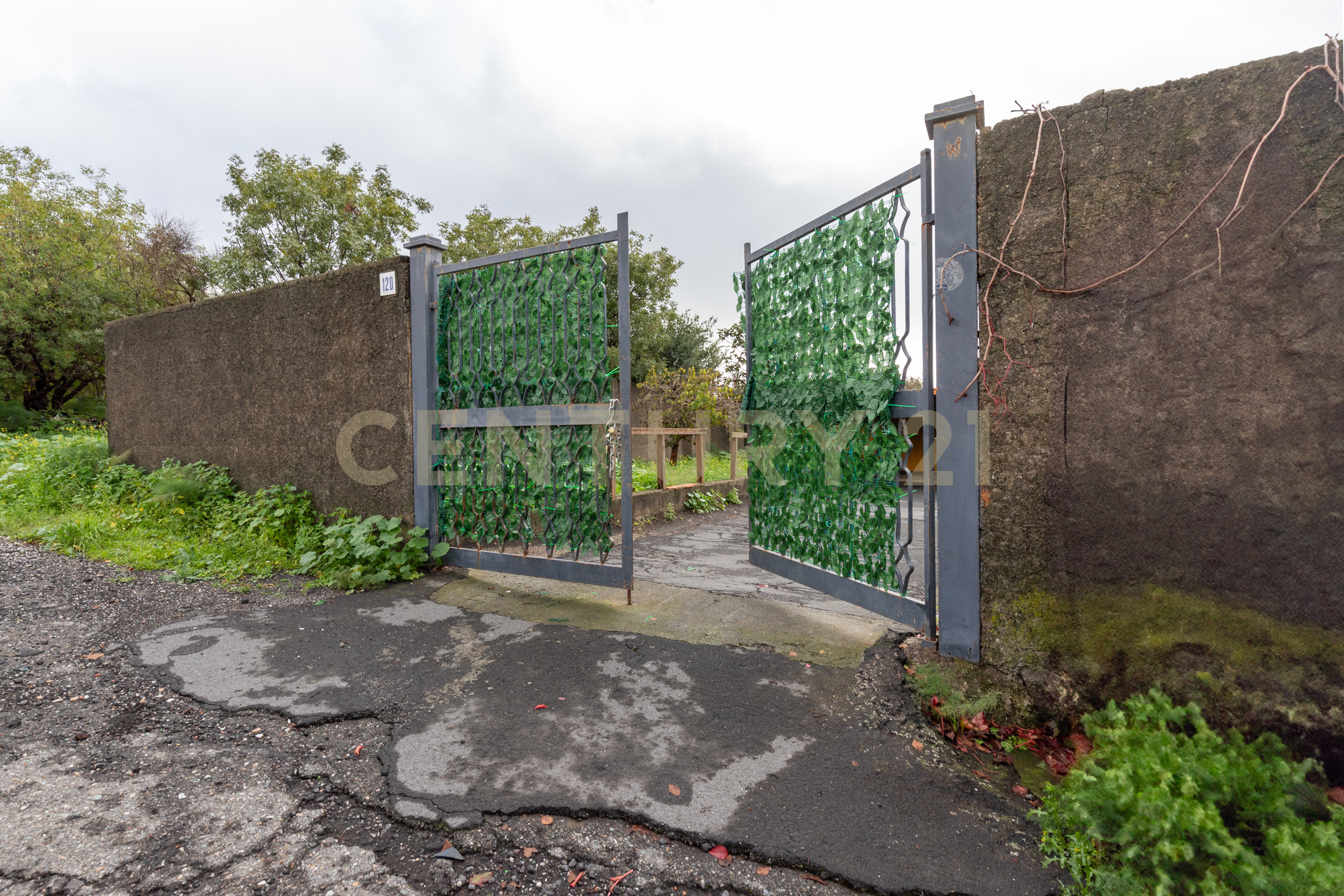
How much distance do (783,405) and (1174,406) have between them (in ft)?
5.93

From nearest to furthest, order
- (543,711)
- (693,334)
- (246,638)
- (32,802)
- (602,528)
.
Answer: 1. (32,802)
2. (543,711)
3. (246,638)
4. (602,528)
5. (693,334)

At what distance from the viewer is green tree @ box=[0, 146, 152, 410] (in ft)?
45.3

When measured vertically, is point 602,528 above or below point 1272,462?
below

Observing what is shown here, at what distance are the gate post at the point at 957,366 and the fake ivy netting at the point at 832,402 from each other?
0.22m

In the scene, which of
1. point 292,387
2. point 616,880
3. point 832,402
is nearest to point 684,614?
point 832,402

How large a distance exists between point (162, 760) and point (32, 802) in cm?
→ 32

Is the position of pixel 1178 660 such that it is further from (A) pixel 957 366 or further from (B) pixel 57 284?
(B) pixel 57 284

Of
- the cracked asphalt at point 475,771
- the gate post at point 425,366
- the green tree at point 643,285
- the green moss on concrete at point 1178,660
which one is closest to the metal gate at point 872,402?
the green moss on concrete at point 1178,660

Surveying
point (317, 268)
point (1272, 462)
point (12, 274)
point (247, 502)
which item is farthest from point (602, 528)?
point (317, 268)

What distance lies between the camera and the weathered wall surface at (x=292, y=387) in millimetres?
4656

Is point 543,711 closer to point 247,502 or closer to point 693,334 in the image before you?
point 247,502

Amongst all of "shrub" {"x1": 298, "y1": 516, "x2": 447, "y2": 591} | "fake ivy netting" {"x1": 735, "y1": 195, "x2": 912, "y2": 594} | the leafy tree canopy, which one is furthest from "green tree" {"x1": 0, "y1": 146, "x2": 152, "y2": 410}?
"fake ivy netting" {"x1": 735, "y1": 195, "x2": 912, "y2": 594}

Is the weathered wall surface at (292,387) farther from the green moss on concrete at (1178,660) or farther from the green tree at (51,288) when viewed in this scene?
the green tree at (51,288)

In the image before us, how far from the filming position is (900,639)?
3.11m
